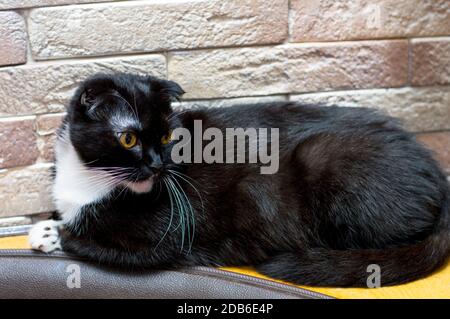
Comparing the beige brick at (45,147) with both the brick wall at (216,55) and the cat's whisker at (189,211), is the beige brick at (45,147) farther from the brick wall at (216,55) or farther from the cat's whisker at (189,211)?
the cat's whisker at (189,211)

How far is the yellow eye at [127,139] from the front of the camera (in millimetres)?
1078

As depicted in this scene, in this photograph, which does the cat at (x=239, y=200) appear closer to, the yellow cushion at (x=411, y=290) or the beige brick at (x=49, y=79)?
the yellow cushion at (x=411, y=290)

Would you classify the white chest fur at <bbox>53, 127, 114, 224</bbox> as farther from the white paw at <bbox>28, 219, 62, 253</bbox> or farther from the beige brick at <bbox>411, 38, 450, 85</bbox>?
the beige brick at <bbox>411, 38, 450, 85</bbox>

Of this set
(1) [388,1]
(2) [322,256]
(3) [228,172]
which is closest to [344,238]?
(2) [322,256]

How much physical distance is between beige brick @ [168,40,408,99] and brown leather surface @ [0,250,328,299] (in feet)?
1.85

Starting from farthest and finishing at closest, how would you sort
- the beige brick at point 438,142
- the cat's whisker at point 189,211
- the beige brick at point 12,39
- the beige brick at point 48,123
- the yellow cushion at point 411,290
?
the beige brick at point 438,142
the beige brick at point 48,123
the beige brick at point 12,39
the cat's whisker at point 189,211
the yellow cushion at point 411,290

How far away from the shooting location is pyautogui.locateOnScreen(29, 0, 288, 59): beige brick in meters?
1.33

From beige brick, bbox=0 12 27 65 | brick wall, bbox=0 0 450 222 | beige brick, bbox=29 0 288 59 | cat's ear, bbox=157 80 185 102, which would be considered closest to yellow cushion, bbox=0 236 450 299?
cat's ear, bbox=157 80 185 102

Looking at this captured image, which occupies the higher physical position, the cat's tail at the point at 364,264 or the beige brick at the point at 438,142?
the beige brick at the point at 438,142

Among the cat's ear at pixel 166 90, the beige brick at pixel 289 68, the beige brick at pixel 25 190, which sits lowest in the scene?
the beige brick at pixel 25 190

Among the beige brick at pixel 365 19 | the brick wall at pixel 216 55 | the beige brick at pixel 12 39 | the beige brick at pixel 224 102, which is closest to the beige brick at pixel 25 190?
the brick wall at pixel 216 55

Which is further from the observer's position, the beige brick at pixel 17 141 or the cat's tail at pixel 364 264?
the beige brick at pixel 17 141

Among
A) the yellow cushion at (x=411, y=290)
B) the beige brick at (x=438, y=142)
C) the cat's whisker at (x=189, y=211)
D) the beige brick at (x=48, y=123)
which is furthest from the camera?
the beige brick at (x=438, y=142)

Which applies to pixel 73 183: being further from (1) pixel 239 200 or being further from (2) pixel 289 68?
(2) pixel 289 68
